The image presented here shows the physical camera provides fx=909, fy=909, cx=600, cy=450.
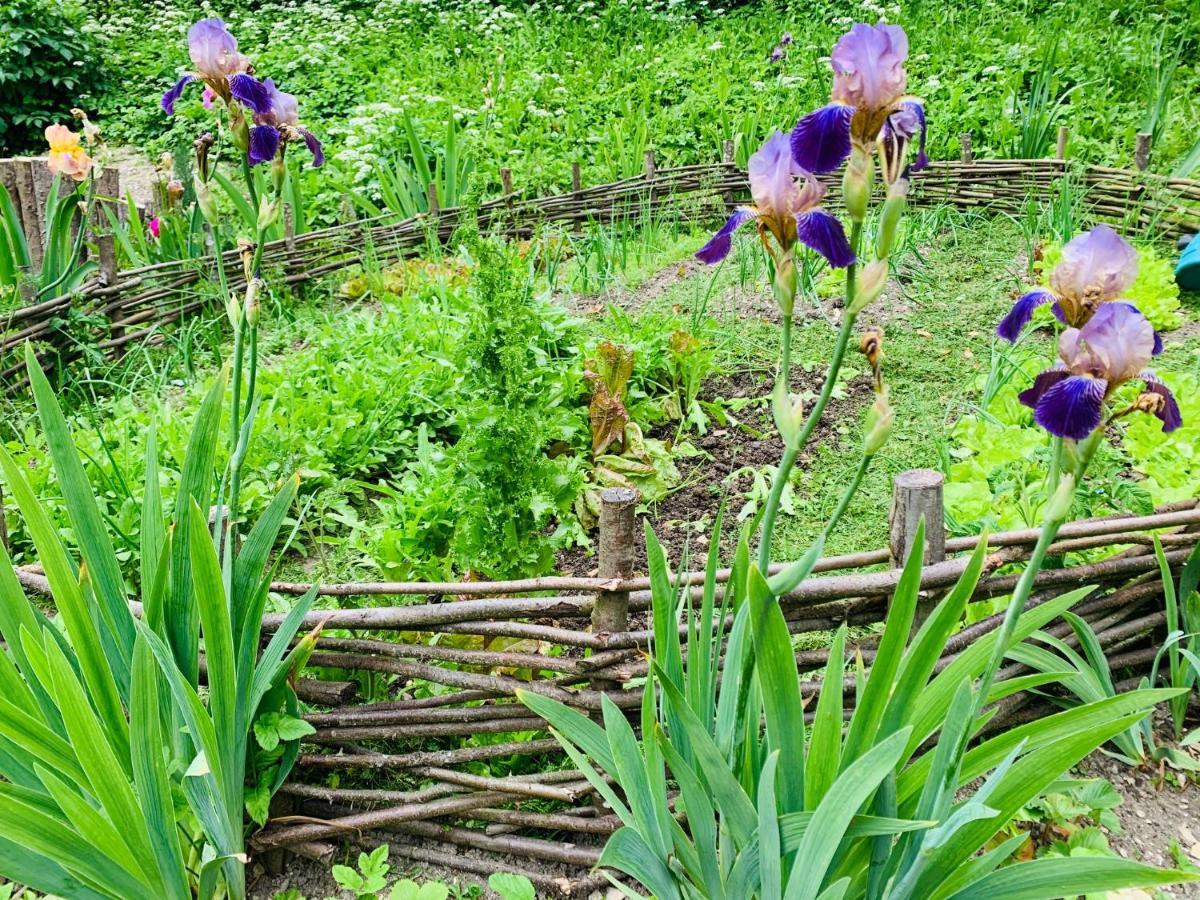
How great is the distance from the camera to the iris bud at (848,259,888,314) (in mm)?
984

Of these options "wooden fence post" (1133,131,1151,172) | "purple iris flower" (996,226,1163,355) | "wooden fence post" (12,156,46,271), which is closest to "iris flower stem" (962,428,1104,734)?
"purple iris flower" (996,226,1163,355)

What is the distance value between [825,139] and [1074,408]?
0.39 meters

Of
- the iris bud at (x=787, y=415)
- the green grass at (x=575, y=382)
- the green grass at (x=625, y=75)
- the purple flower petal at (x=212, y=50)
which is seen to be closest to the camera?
the iris bud at (x=787, y=415)

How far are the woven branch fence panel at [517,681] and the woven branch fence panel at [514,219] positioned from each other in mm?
2146

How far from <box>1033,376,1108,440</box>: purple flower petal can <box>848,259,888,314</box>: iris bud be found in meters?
0.22

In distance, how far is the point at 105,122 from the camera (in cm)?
934

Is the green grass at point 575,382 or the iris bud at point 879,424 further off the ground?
the iris bud at point 879,424

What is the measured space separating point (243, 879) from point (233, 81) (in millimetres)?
1376

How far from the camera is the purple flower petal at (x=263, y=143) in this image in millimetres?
1572

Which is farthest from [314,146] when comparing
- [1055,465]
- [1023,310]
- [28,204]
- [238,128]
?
[28,204]

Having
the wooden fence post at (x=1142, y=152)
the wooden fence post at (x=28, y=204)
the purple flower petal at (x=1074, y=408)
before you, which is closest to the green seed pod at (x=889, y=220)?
the purple flower petal at (x=1074, y=408)

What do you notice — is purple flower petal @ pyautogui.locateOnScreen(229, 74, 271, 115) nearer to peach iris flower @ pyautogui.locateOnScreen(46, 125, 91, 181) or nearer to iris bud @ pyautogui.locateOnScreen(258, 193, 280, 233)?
iris bud @ pyautogui.locateOnScreen(258, 193, 280, 233)

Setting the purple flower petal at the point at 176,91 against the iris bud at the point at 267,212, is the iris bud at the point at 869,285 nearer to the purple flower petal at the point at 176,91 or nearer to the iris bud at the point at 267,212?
the iris bud at the point at 267,212

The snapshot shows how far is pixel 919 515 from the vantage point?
174 centimetres
